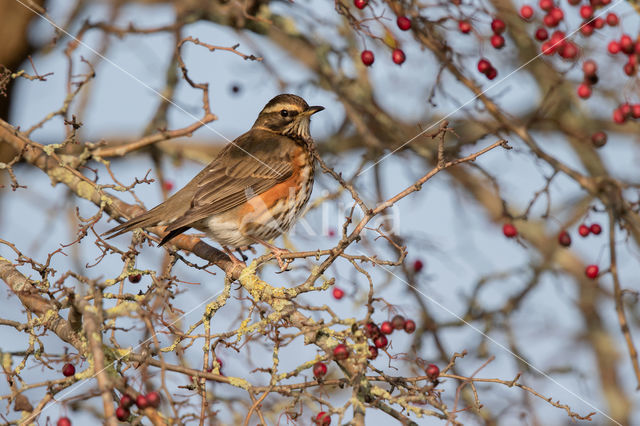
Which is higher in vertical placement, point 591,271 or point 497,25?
point 497,25

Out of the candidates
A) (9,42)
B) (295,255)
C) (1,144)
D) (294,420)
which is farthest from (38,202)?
(294,420)

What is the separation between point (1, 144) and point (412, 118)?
346 centimetres

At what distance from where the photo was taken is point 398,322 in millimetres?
2977

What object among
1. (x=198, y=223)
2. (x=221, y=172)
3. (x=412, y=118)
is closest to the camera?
(x=198, y=223)

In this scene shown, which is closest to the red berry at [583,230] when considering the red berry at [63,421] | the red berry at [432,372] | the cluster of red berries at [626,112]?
the cluster of red berries at [626,112]

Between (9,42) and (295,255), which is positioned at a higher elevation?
(9,42)

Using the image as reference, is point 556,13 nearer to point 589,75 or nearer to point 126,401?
point 589,75

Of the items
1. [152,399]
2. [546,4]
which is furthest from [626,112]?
[152,399]

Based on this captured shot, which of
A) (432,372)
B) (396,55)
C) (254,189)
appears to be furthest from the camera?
(254,189)

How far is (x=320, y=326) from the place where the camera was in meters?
2.52

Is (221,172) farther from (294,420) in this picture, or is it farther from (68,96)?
(294,420)

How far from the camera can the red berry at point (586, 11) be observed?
397cm

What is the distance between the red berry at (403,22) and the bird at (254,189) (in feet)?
3.42

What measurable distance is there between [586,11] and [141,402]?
3111 millimetres
